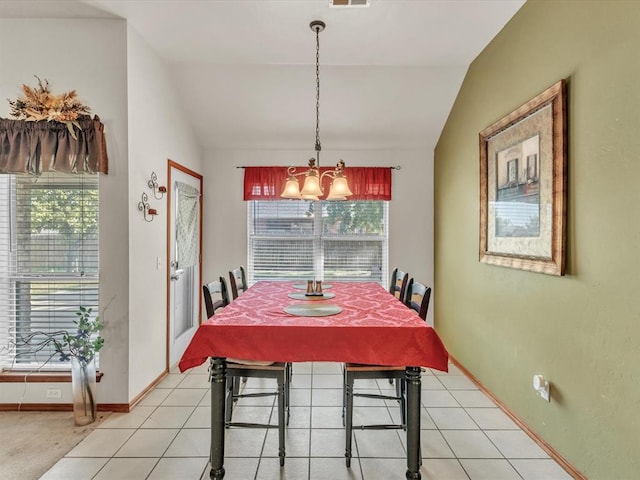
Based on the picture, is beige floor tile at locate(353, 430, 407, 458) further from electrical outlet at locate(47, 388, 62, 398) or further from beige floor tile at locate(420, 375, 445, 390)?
electrical outlet at locate(47, 388, 62, 398)

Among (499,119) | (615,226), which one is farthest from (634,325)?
(499,119)

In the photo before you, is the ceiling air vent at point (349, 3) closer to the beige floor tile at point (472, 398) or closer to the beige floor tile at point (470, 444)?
the beige floor tile at point (470, 444)

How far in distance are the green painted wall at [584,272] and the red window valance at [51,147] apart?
2.95 m

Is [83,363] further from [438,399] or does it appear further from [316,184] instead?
[438,399]

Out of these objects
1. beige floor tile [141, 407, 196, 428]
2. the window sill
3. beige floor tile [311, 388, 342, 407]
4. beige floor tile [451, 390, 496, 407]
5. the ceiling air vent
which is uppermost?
the ceiling air vent

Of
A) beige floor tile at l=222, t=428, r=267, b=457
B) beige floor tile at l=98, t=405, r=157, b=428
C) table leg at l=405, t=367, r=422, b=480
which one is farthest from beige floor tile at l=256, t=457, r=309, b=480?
beige floor tile at l=98, t=405, r=157, b=428

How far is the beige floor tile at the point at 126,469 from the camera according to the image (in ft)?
6.26

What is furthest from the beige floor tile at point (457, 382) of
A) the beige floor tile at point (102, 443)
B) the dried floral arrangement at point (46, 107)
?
the dried floral arrangement at point (46, 107)

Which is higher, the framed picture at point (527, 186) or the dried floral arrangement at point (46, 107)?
the dried floral arrangement at point (46, 107)

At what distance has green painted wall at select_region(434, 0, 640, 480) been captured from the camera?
1.59 metres

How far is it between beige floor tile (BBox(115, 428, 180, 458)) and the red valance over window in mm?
2603

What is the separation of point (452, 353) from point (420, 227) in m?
1.47

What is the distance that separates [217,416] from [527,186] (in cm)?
230

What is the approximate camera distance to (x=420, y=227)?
4301 millimetres
